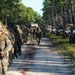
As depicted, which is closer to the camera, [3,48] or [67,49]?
[3,48]

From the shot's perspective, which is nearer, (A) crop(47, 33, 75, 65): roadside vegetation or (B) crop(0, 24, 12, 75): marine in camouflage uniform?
(B) crop(0, 24, 12, 75): marine in camouflage uniform

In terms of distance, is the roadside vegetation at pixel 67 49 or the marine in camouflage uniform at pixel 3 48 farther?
the roadside vegetation at pixel 67 49

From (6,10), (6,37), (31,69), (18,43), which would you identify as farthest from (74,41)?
(6,10)

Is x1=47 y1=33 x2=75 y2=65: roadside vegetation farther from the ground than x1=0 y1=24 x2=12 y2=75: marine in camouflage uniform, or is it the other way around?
x1=0 y1=24 x2=12 y2=75: marine in camouflage uniform

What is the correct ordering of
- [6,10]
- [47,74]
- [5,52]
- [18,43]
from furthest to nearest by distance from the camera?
[6,10]
[18,43]
[47,74]
[5,52]

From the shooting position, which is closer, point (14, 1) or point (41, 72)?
point (41, 72)

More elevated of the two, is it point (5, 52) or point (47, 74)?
point (5, 52)

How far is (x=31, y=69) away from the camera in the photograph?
16.8 meters

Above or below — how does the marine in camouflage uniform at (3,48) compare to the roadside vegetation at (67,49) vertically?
above

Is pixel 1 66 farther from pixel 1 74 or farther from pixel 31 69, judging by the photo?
pixel 31 69

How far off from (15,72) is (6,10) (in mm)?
64668

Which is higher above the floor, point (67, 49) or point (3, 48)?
point (3, 48)

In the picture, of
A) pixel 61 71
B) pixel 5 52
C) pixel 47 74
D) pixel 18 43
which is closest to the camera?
pixel 5 52

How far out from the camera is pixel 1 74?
11414 mm
